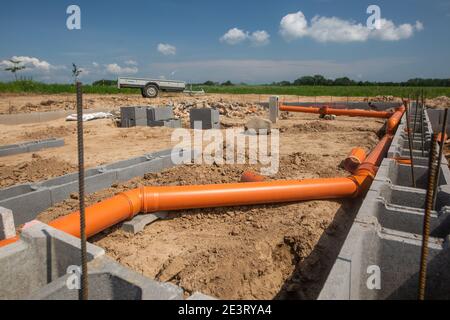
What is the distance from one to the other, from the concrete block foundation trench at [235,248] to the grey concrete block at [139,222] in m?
0.01

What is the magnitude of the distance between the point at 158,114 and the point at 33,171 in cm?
683

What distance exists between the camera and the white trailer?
20.4 metres

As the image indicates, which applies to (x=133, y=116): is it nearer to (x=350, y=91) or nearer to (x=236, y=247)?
(x=236, y=247)

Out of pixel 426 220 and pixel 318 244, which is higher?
pixel 426 220

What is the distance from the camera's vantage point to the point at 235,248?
11.5ft

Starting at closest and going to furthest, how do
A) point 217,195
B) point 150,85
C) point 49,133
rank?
1. point 217,195
2. point 49,133
3. point 150,85

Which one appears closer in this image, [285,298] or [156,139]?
[285,298]

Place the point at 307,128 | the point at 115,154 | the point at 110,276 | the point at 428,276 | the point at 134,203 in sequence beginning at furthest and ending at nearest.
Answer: the point at 307,128
the point at 115,154
the point at 134,203
the point at 428,276
the point at 110,276

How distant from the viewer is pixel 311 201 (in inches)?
174

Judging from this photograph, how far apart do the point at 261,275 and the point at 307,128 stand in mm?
9483

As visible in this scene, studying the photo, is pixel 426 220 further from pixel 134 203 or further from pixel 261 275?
pixel 134 203

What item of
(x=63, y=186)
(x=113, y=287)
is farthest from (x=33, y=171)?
(x=113, y=287)

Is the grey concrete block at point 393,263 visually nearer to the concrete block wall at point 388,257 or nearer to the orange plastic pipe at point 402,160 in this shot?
the concrete block wall at point 388,257
